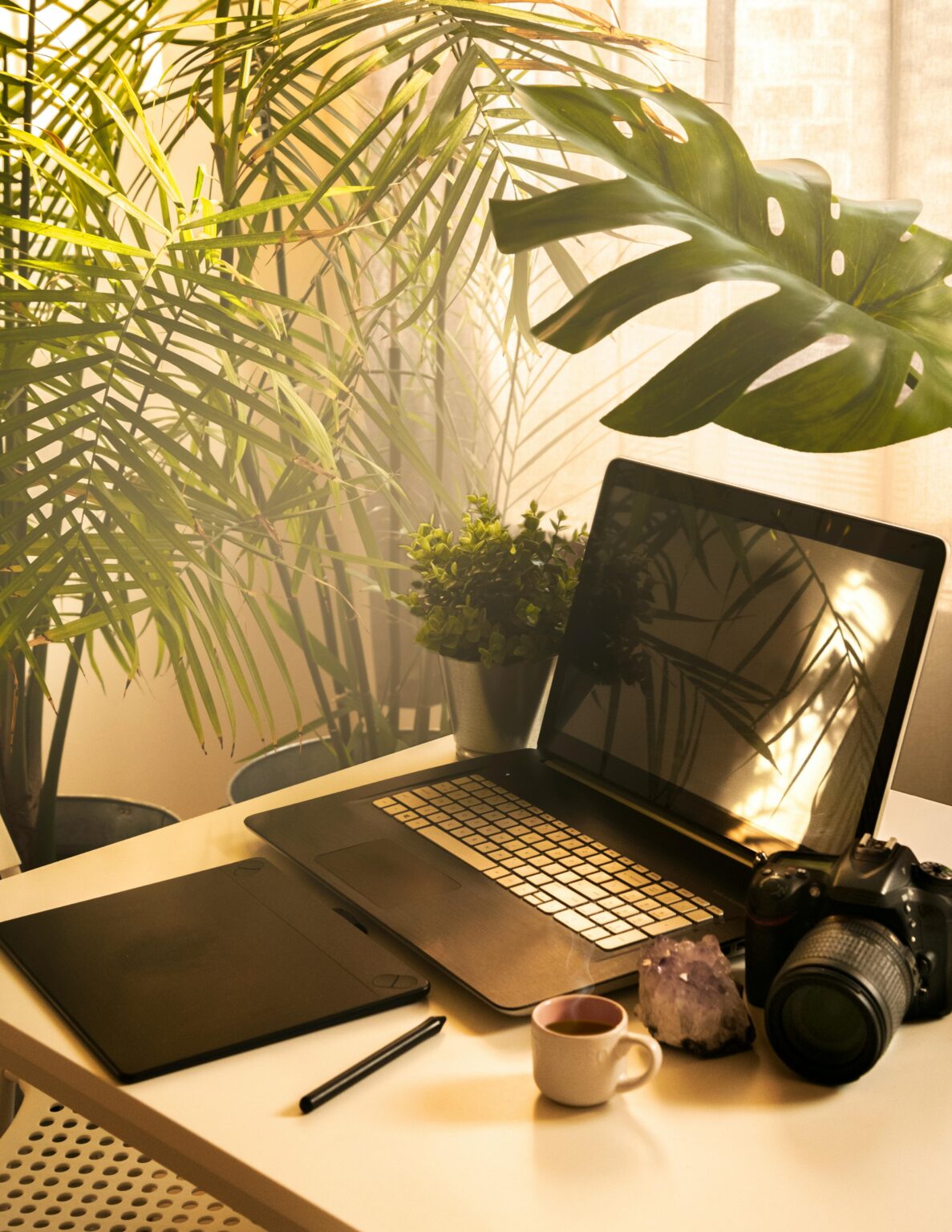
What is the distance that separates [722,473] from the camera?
1459mm

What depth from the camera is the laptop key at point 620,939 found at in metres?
0.73

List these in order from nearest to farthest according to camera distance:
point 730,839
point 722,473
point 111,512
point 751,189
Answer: point 751,189, point 730,839, point 111,512, point 722,473

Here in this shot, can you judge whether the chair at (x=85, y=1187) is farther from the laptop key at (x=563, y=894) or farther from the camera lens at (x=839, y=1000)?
the camera lens at (x=839, y=1000)

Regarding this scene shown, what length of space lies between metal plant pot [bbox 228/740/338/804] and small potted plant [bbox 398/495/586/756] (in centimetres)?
44

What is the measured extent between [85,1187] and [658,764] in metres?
0.51

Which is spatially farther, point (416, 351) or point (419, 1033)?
point (416, 351)

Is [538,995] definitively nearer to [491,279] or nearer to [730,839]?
[730,839]

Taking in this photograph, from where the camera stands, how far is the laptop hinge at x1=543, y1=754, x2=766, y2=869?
0.83 metres

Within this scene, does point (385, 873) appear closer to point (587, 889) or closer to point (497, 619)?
point (587, 889)

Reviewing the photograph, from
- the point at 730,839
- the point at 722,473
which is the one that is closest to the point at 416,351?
the point at 722,473

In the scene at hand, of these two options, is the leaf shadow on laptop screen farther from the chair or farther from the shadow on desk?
the chair

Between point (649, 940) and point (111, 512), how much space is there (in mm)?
557

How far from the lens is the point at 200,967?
0.72 meters

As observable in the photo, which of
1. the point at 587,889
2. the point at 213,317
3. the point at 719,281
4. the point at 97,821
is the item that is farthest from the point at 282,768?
the point at 719,281
